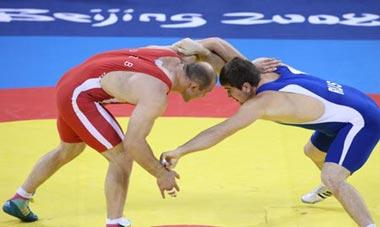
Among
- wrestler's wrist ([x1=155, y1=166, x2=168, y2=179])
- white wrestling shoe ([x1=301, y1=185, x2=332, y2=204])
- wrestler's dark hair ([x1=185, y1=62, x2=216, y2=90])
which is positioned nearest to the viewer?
wrestler's wrist ([x1=155, y1=166, x2=168, y2=179])

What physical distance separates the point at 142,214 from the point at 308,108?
1.41 m

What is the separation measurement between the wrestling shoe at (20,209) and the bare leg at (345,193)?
77.6 inches

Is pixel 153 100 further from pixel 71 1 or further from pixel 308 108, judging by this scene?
pixel 71 1

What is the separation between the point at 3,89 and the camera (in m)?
9.05

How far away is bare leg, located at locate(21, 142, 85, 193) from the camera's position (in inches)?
241

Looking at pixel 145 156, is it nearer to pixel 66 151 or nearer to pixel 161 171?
pixel 161 171

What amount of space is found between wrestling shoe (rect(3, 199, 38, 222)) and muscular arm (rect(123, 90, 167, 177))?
1.07 m

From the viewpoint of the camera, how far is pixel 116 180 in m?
5.66

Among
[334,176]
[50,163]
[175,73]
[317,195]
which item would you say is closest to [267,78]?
[175,73]

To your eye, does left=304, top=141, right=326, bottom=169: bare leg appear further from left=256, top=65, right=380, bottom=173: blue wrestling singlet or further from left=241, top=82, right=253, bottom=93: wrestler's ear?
left=241, top=82, right=253, bottom=93: wrestler's ear

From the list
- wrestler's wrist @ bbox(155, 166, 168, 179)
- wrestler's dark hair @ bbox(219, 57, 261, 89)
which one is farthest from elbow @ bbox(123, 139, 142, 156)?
wrestler's dark hair @ bbox(219, 57, 261, 89)

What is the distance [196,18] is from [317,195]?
17.9 ft

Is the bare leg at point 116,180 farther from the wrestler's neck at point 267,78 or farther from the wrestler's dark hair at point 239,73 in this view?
the wrestler's neck at point 267,78

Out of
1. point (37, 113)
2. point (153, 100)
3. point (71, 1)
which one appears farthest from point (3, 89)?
point (153, 100)
